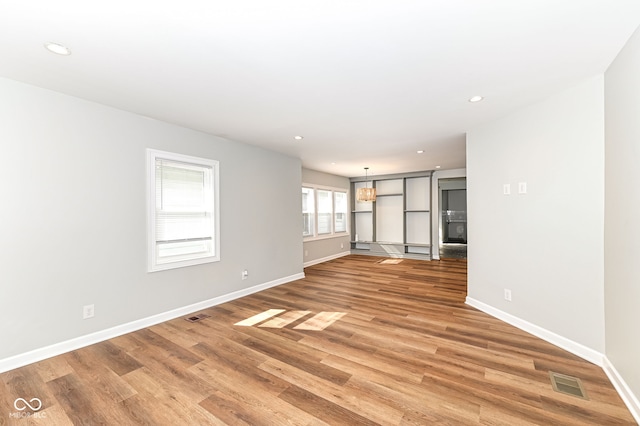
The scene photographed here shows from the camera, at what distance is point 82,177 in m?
2.81

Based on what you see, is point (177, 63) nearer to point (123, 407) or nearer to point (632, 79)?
point (123, 407)

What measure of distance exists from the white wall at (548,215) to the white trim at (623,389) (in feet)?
0.71

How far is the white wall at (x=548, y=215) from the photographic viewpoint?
2422mm

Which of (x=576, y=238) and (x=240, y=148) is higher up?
(x=240, y=148)

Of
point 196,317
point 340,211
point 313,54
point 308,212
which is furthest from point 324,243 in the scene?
point 313,54

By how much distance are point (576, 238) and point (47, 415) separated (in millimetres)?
4505

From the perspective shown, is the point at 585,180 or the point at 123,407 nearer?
the point at 123,407

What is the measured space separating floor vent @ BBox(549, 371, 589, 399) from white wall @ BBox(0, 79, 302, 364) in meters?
3.98

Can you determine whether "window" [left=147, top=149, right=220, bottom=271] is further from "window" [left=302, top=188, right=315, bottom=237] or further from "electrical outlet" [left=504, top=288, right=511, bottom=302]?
"electrical outlet" [left=504, top=288, right=511, bottom=302]

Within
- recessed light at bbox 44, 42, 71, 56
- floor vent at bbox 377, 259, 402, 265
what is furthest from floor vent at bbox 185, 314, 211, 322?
floor vent at bbox 377, 259, 402, 265

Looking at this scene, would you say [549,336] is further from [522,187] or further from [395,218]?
[395,218]

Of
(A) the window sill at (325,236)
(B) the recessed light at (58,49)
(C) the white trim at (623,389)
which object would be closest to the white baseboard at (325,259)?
(A) the window sill at (325,236)

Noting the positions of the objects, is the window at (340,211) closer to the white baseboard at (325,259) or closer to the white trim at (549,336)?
the white baseboard at (325,259)

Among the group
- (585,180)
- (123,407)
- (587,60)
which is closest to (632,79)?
(587,60)
